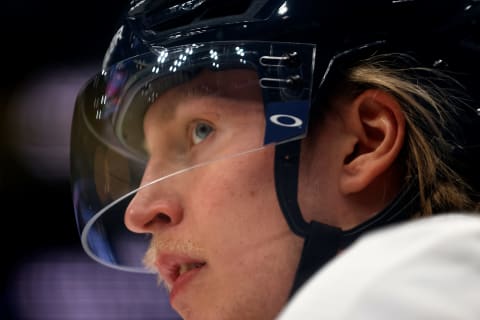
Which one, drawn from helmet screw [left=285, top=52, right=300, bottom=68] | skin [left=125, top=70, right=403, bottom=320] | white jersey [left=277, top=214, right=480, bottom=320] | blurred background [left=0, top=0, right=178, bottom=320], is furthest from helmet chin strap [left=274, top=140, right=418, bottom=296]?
blurred background [left=0, top=0, right=178, bottom=320]

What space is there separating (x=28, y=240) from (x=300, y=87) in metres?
1.34

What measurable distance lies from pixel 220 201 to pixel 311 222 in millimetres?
138

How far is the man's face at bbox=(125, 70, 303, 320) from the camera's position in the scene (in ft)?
3.89

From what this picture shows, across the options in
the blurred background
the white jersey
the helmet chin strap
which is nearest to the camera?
the white jersey

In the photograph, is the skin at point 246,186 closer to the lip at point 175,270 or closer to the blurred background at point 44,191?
the lip at point 175,270

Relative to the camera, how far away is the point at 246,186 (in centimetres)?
119

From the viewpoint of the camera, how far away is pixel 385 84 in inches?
46.6

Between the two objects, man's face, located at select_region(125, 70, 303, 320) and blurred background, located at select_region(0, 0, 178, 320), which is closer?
man's face, located at select_region(125, 70, 303, 320)

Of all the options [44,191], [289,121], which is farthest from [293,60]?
[44,191]

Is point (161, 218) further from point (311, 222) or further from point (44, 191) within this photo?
point (44, 191)

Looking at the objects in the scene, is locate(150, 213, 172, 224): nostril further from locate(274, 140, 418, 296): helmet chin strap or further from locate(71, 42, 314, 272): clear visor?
locate(274, 140, 418, 296): helmet chin strap

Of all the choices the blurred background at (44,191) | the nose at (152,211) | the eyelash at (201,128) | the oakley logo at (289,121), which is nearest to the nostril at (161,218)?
the nose at (152,211)

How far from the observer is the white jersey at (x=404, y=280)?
58 centimetres

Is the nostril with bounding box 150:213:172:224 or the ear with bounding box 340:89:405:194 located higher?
the ear with bounding box 340:89:405:194
